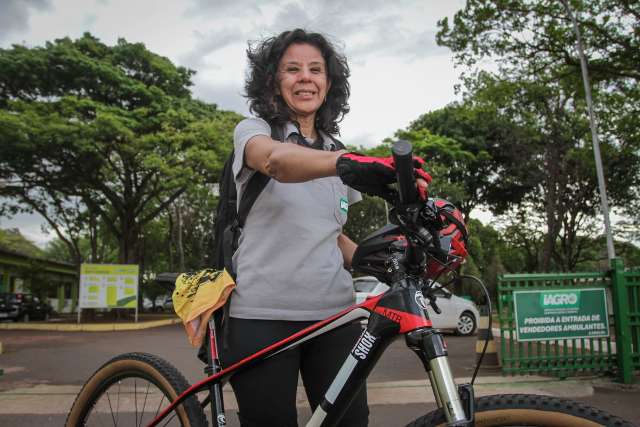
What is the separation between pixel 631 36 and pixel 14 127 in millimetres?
16713

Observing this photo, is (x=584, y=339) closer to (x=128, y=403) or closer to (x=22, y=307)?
(x=128, y=403)

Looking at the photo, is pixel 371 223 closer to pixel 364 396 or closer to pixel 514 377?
pixel 514 377

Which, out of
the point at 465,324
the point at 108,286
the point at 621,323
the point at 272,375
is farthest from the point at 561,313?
the point at 108,286

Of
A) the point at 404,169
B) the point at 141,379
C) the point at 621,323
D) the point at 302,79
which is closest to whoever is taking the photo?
the point at 404,169

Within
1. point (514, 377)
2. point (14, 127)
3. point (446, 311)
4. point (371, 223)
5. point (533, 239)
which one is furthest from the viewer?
point (533, 239)

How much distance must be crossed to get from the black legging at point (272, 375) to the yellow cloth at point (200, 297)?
94 millimetres

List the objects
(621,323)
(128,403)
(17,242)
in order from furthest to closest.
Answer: (17,242), (621,323), (128,403)

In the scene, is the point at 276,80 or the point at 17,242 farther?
the point at 17,242

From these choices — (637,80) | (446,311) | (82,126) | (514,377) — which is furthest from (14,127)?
(637,80)

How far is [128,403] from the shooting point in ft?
7.96

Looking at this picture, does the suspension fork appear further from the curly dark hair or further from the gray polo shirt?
the curly dark hair

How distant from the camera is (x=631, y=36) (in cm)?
1274

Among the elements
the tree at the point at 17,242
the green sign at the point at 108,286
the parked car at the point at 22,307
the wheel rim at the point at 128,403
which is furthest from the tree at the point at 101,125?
the tree at the point at 17,242

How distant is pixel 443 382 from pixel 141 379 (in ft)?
4.65
